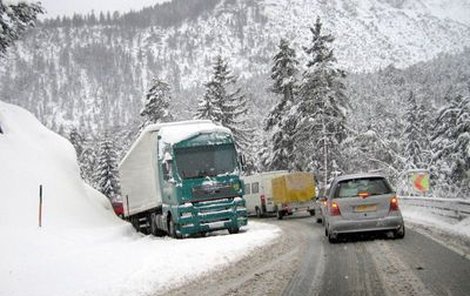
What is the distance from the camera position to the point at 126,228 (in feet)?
81.8

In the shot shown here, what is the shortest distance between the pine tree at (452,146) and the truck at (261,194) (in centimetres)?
1214

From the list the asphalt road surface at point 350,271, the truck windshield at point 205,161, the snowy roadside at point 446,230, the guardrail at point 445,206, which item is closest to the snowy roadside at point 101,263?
the asphalt road surface at point 350,271

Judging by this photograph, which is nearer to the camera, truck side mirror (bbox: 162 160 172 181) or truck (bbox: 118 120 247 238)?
truck (bbox: 118 120 247 238)

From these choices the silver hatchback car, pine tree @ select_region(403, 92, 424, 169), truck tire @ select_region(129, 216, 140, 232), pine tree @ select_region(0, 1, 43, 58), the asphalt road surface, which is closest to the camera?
the asphalt road surface

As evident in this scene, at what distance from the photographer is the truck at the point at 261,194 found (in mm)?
33594

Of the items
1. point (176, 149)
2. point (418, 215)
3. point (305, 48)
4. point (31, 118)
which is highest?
point (305, 48)

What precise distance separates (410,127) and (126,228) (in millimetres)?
47634

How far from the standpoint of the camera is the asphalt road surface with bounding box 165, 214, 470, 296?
8625mm

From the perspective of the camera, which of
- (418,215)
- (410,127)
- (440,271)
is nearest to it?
(440,271)

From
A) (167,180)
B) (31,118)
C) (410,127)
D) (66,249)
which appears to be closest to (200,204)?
(167,180)

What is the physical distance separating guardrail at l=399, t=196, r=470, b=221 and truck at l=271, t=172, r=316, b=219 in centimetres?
624

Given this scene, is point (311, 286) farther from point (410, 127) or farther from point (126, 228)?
point (410, 127)

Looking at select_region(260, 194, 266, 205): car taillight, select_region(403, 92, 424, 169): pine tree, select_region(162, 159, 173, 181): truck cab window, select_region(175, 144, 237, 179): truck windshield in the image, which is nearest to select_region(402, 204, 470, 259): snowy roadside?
select_region(175, 144, 237, 179): truck windshield

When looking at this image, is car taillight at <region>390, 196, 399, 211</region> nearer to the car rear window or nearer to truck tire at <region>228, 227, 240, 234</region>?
the car rear window
